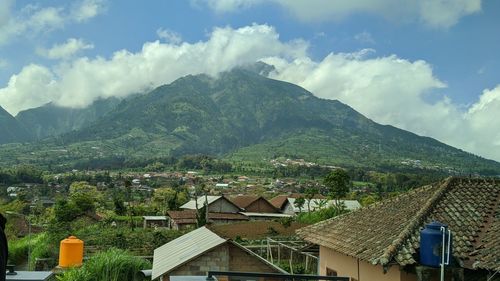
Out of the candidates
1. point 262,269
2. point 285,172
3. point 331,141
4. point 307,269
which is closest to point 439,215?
point 262,269

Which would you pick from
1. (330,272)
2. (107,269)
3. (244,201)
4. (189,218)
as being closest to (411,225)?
(330,272)

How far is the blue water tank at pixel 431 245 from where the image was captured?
8.61m

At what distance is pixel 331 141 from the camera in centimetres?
18638

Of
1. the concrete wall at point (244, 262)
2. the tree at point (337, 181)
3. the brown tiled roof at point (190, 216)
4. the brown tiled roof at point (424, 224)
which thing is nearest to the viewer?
the brown tiled roof at point (424, 224)

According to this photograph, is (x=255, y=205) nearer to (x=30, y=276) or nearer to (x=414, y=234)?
(x=414, y=234)

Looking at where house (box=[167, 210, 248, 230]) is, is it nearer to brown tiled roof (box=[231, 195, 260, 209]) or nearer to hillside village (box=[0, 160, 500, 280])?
hillside village (box=[0, 160, 500, 280])

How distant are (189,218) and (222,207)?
11.7m

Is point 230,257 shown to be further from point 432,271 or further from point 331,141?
point 331,141

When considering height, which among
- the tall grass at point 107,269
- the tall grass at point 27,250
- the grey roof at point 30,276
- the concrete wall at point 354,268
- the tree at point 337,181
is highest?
the tree at point 337,181

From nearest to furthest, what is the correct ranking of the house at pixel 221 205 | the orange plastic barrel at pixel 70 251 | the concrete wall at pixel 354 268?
1. the concrete wall at pixel 354 268
2. the orange plastic barrel at pixel 70 251
3. the house at pixel 221 205

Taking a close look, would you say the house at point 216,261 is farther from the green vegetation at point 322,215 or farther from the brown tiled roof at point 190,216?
A: the brown tiled roof at point 190,216

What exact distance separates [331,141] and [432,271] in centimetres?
17906

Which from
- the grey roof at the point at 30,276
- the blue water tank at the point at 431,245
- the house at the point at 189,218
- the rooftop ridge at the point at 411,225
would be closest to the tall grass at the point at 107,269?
the rooftop ridge at the point at 411,225

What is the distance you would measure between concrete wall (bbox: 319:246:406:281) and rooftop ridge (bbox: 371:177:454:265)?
1.90 ft
